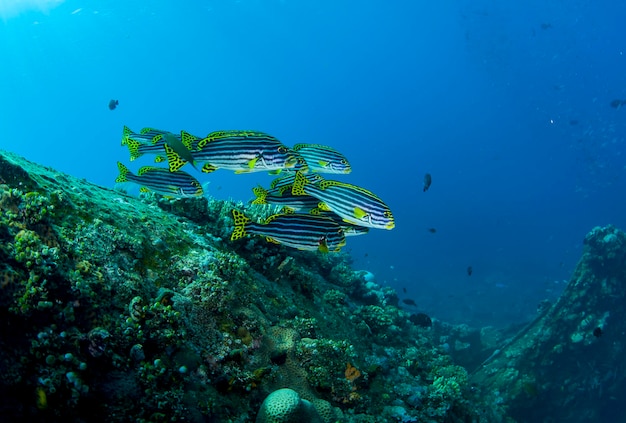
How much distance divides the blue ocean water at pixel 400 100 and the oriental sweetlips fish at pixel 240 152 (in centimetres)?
3551

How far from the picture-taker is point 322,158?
5773 millimetres

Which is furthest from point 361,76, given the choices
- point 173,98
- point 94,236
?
point 94,236

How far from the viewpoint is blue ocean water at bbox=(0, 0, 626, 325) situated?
7750cm

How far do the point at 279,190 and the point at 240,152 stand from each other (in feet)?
2.43

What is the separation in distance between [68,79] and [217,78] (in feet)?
180

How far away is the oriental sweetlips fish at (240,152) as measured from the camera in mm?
4566

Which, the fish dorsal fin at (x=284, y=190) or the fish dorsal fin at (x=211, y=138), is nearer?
the fish dorsal fin at (x=211, y=138)

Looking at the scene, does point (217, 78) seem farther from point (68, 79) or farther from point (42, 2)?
point (42, 2)

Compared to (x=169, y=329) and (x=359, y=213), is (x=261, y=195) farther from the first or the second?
(x=169, y=329)

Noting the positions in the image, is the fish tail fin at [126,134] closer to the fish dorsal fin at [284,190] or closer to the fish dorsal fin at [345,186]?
the fish dorsal fin at [284,190]

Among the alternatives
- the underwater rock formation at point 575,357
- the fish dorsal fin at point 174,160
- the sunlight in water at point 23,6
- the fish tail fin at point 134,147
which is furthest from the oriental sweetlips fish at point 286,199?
the sunlight in water at point 23,6

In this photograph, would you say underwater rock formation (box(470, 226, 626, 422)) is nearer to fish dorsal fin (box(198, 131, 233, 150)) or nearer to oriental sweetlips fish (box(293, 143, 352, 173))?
oriental sweetlips fish (box(293, 143, 352, 173))

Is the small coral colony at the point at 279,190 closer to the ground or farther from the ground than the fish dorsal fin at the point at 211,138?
closer to the ground

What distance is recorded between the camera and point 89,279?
2.93 meters
